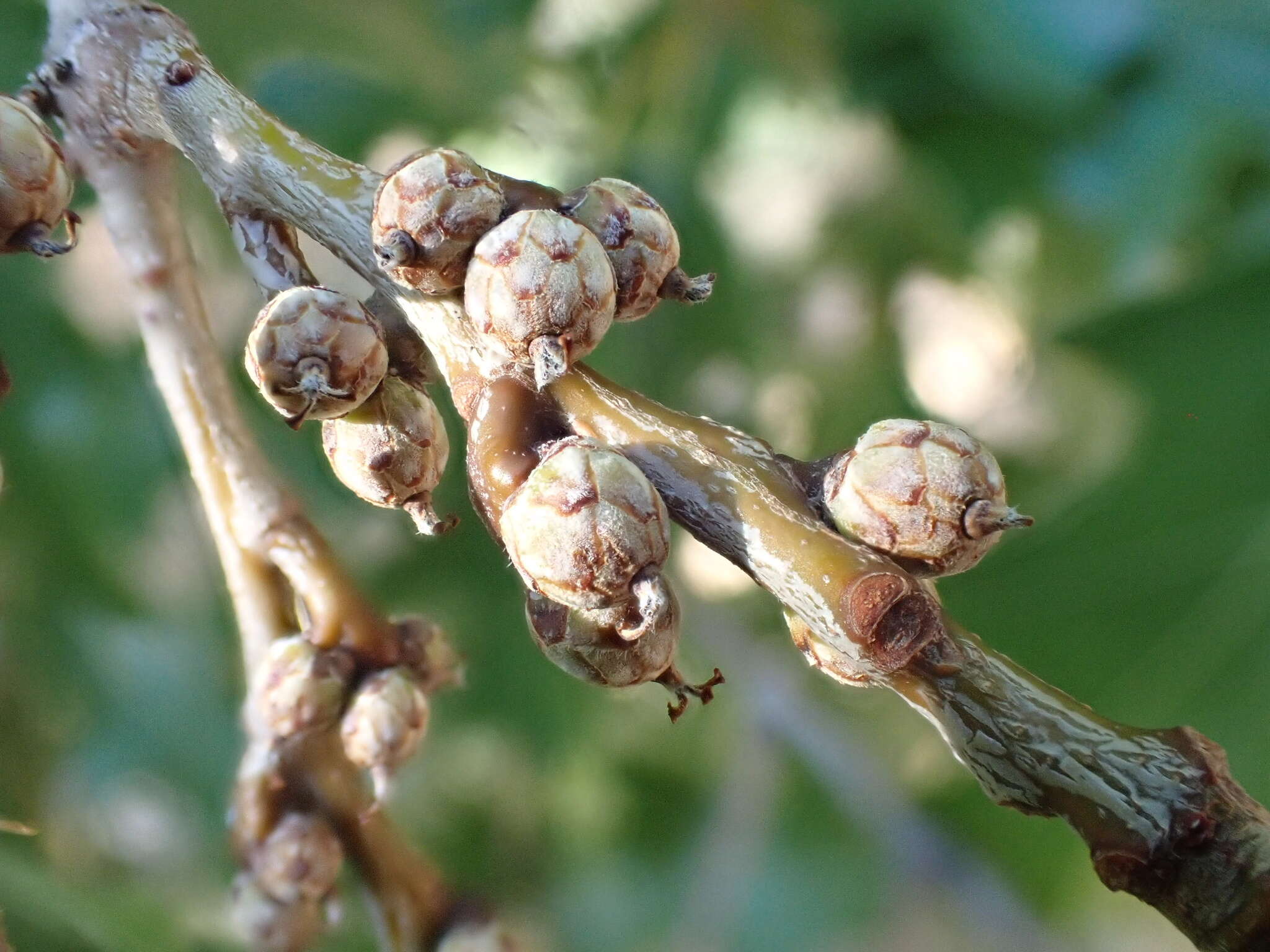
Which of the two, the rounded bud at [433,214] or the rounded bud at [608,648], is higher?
the rounded bud at [433,214]

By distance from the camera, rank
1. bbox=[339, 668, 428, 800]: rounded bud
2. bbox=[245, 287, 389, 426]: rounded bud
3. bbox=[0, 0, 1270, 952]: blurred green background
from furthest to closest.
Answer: bbox=[0, 0, 1270, 952]: blurred green background → bbox=[339, 668, 428, 800]: rounded bud → bbox=[245, 287, 389, 426]: rounded bud

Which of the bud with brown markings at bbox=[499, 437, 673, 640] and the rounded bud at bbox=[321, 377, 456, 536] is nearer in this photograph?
the bud with brown markings at bbox=[499, 437, 673, 640]

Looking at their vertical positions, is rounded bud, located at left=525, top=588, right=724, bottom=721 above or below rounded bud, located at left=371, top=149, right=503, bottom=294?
below

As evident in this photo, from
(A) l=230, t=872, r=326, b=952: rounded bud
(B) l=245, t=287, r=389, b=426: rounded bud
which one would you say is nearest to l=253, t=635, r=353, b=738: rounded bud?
(A) l=230, t=872, r=326, b=952: rounded bud

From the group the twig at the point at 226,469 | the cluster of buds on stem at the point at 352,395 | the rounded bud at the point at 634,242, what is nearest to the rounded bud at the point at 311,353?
the cluster of buds on stem at the point at 352,395

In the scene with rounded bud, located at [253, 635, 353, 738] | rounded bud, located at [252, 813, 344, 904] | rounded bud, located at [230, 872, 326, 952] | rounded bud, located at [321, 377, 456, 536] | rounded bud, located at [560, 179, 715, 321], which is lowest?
rounded bud, located at [230, 872, 326, 952]

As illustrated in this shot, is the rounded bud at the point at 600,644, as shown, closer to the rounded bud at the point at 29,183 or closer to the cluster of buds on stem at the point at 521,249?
the cluster of buds on stem at the point at 521,249

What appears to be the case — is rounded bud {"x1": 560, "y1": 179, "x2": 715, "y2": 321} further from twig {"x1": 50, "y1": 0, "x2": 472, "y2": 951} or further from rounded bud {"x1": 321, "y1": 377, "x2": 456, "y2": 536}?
twig {"x1": 50, "y1": 0, "x2": 472, "y2": 951}

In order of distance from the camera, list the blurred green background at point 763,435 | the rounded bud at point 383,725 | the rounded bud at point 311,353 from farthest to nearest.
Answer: the blurred green background at point 763,435 < the rounded bud at point 383,725 < the rounded bud at point 311,353
